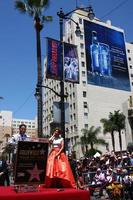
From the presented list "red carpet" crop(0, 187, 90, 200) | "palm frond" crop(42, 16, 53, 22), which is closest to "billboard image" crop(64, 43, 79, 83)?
"palm frond" crop(42, 16, 53, 22)

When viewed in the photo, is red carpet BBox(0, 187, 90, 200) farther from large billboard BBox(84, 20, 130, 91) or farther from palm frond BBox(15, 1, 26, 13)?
large billboard BBox(84, 20, 130, 91)

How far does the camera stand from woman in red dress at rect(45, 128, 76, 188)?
7.25m

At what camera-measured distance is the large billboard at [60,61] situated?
19609 mm

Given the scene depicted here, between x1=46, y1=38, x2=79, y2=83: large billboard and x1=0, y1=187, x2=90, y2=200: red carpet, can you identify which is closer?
x1=0, y1=187, x2=90, y2=200: red carpet

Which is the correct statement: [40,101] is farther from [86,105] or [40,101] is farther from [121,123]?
[86,105]

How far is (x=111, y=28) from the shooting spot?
106 meters

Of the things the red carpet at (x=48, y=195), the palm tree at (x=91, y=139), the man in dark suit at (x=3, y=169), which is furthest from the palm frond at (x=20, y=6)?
the palm tree at (x=91, y=139)

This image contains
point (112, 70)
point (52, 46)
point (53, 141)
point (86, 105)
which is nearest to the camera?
point (53, 141)

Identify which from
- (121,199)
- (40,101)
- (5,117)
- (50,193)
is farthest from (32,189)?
(5,117)

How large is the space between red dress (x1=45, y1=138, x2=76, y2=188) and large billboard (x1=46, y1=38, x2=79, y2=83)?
454 inches

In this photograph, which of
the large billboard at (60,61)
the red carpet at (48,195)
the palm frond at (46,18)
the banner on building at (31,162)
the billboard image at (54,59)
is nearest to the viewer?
the red carpet at (48,195)

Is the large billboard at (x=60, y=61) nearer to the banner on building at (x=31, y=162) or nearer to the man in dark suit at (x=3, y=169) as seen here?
the man in dark suit at (x=3, y=169)

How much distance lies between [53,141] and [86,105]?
8362cm

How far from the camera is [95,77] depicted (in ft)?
315
